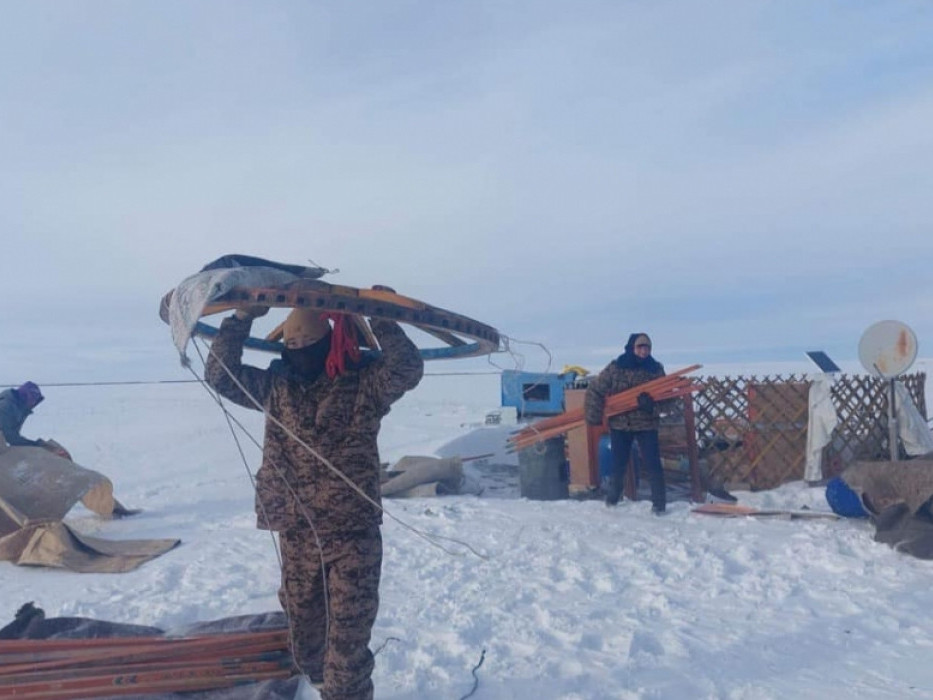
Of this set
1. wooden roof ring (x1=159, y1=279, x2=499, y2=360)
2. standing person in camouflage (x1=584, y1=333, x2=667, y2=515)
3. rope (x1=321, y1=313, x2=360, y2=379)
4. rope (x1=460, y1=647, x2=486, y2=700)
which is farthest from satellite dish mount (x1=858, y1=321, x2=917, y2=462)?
rope (x1=321, y1=313, x2=360, y2=379)

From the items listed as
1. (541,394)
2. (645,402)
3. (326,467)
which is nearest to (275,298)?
(326,467)

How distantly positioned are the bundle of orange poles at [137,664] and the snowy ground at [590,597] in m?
0.50

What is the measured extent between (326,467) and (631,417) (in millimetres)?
4095

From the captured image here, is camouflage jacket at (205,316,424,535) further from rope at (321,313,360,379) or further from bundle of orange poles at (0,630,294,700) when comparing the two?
bundle of orange poles at (0,630,294,700)

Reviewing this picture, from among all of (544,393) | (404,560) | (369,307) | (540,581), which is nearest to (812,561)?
(540,581)

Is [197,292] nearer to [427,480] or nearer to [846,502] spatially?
[846,502]

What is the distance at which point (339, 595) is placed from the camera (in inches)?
105

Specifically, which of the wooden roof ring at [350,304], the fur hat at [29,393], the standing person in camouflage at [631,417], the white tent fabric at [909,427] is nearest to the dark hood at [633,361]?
the standing person in camouflage at [631,417]

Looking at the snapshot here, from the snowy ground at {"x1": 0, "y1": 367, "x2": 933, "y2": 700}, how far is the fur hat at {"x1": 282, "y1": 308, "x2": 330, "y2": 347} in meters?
1.40

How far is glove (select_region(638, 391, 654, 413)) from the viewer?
6289mm

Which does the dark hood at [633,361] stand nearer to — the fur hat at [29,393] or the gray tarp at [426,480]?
the gray tarp at [426,480]

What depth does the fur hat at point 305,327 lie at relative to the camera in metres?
2.80

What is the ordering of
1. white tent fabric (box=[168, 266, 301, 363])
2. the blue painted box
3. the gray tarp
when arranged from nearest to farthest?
white tent fabric (box=[168, 266, 301, 363]) < the gray tarp < the blue painted box

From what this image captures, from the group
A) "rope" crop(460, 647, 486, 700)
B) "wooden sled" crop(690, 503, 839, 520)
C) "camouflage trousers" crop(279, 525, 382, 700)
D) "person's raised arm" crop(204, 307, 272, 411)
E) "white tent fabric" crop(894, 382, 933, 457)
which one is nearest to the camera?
"camouflage trousers" crop(279, 525, 382, 700)
